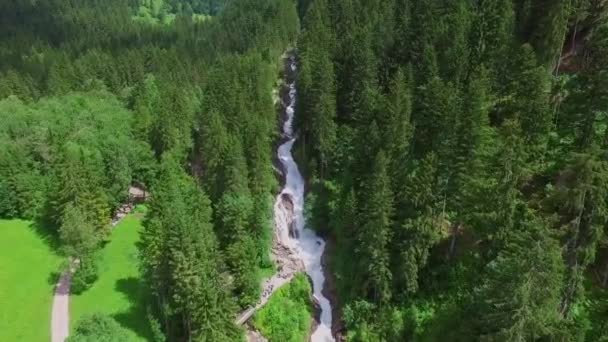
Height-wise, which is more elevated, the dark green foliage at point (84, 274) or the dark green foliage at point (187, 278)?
the dark green foliage at point (187, 278)

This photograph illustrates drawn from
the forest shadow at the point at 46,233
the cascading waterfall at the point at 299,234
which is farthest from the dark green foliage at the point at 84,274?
the cascading waterfall at the point at 299,234

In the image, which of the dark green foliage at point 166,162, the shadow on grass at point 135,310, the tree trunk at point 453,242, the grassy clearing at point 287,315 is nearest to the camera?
the dark green foliage at point 166,162

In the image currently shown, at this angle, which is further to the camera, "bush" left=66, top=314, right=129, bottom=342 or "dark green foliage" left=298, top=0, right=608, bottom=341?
"bush" left=66, top=314, right=129, bottom=342

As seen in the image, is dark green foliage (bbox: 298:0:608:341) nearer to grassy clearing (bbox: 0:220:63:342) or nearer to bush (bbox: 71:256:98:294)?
bush (bbox: 71:256:98:294)

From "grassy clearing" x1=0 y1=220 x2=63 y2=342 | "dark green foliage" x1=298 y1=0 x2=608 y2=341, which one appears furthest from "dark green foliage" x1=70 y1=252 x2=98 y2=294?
"dark green foliage" x1=298 y1=0 x2=608 y2=341

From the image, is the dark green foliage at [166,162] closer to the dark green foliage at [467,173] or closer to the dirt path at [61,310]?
the dirt path at [61,310]

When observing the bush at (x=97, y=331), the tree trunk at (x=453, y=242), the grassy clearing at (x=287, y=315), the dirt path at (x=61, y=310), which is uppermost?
the tree trunk at (x=453, y=242)

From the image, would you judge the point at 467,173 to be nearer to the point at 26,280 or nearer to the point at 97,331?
the point at 97,331

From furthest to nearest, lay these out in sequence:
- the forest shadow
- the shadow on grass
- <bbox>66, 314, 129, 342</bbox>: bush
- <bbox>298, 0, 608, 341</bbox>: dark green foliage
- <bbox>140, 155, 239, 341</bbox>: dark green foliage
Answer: the forest shadow
the shadow on grass
<bbox>140, 155, 239, 341</bbox>: dark green foliage
<bbox>66, 314, 129, 342</bbox>: bush
<bbox>298, 0, 608, 341</bbox>: dark green foliage
